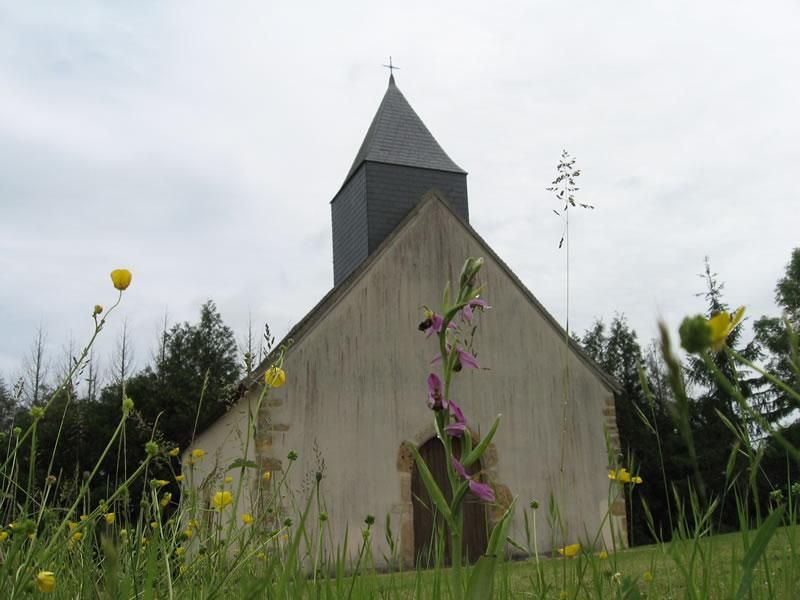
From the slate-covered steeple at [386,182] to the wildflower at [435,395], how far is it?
14.3m

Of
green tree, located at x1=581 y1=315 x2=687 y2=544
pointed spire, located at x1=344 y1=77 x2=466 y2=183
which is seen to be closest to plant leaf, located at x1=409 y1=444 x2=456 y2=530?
pointed spire, located at x1=344 y1=77 x2=466 y2=183

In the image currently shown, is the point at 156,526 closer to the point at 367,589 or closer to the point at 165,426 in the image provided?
the point at 367,589

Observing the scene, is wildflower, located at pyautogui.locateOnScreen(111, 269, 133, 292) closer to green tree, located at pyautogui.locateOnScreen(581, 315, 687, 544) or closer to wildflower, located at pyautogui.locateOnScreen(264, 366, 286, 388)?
wildflower, located at pyautogui.locateOnScreen(264, 366, 286, 388)

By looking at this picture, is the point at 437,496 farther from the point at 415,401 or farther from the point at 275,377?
the point at 415,401

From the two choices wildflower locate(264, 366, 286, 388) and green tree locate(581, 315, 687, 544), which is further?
green tree locate(581, 315, 687, 544)

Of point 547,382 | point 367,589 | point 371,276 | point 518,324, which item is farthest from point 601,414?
point 367,589

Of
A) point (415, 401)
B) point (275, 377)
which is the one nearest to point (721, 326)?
point (275, 377)

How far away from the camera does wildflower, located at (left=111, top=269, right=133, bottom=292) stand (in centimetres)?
203

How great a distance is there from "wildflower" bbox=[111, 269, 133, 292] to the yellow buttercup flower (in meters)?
1.65

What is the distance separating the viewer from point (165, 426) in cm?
1839

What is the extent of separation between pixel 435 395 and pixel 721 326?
67cm

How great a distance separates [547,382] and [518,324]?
1166 millimetres

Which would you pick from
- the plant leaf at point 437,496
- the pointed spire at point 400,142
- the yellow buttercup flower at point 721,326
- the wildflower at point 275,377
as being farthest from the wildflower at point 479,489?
the pointed spire at point 400,142

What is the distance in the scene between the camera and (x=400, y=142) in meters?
17.8
